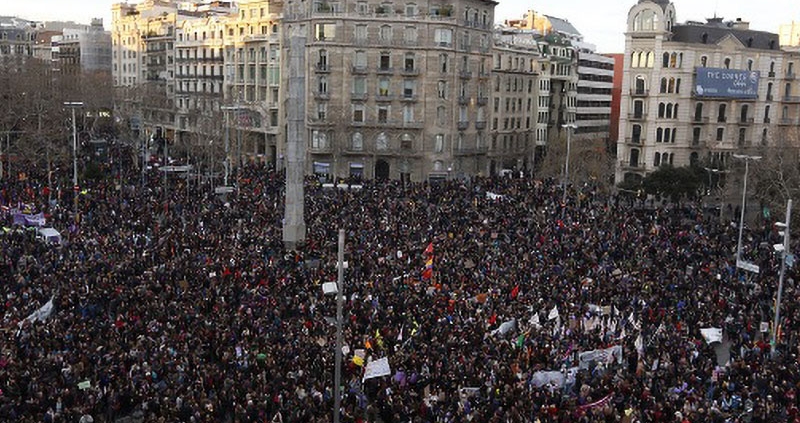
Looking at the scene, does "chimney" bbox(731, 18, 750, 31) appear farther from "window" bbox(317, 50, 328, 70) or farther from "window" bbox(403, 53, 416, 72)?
"window" bbox(317, 50, 328, 70)

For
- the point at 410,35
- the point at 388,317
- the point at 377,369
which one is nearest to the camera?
the point at 377,369

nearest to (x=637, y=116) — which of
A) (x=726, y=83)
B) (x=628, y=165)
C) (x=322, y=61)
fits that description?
(x=628, y=165)

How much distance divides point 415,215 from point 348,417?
1086 inches

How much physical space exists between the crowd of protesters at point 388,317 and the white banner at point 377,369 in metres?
0.42

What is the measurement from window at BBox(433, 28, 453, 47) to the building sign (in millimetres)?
22637

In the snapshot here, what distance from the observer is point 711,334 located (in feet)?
91.8

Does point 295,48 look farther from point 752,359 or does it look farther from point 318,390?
point 752,359

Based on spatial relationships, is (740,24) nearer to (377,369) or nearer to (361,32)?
(361,32)

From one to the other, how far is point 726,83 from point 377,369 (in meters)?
60.5

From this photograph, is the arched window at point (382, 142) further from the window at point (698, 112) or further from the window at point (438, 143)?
the window at point (698, 112)

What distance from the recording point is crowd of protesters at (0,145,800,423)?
21.3 metres

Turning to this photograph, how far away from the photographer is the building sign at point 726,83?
236 ft

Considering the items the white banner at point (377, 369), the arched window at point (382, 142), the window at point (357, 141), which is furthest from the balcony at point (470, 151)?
the white banner at point (377, 369)

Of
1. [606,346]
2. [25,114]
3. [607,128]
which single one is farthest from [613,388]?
[607,128]
